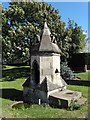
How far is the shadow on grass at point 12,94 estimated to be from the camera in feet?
73.4

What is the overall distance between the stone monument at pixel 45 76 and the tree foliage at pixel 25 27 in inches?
562

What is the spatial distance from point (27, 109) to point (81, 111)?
460cm

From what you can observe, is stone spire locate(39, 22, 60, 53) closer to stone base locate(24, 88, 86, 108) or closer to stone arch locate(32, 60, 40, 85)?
stone arch locate(32, 60, 40, 85)

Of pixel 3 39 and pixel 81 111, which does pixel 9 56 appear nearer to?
pixel 3 39

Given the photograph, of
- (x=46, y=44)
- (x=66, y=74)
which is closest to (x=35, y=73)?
(x=46, y=44)

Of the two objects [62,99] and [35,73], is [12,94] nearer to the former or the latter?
[35,73]

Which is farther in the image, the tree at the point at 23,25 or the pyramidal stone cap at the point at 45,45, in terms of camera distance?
the tree at the point at 23,25

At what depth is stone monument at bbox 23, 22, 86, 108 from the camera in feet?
67.4

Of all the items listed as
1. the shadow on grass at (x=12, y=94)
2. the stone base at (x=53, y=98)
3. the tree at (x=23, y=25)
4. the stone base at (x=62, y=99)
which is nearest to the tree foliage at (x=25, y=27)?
the tree at (x=23, y=25)

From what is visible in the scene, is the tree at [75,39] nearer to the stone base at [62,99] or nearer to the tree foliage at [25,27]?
the tree foliage at [25,27]

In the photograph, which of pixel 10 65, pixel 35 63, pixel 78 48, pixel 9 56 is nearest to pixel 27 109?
pixel 35 63

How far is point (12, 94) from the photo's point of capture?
2389cm

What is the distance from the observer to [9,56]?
37156 millimetres

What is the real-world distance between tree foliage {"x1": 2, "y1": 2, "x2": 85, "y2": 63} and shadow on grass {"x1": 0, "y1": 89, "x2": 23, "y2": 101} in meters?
11.8
